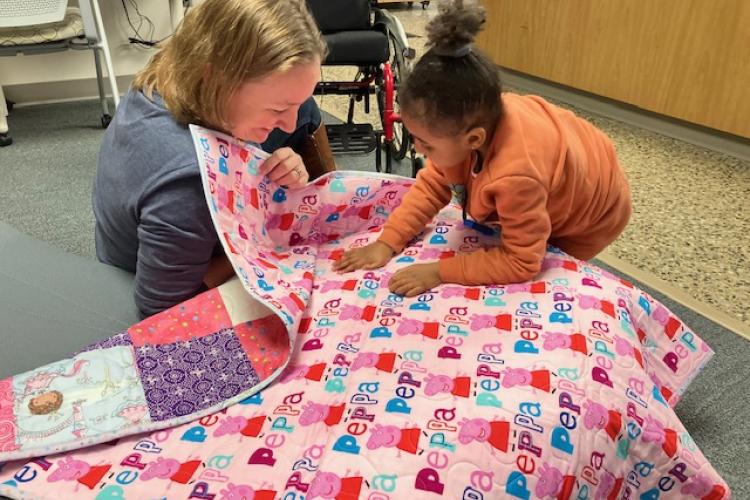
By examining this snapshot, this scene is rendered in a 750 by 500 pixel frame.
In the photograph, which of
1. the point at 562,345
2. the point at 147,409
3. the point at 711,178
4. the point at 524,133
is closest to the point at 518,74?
the point at 711,178

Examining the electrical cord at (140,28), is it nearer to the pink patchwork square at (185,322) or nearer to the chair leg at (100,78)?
the chair leg at (100,78)

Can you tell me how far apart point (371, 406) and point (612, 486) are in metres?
0.36

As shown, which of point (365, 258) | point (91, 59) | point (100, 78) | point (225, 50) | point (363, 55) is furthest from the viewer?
point (91, 59)

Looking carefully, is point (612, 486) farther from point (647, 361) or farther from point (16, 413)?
point (16, 413)

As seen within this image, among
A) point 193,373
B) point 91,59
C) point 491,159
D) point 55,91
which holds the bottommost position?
point 55,91

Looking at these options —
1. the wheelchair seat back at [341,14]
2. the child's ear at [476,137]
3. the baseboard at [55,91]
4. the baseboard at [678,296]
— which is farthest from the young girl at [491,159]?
the baseboard at [55,91]

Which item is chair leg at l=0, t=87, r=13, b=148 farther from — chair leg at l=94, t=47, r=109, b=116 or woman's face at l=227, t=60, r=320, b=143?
woman's face at l=227, t=60, r=320, b=143

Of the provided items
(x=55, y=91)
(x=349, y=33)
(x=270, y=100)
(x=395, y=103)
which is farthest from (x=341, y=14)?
(x=55, y=91)

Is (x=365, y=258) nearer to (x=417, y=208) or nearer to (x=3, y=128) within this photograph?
(x=417, y=208)

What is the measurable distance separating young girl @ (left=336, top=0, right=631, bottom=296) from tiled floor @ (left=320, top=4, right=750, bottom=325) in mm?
369

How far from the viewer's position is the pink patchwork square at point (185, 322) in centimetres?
105

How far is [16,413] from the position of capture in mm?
923

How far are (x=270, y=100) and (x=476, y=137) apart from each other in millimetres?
353

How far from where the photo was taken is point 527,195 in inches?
42.7
